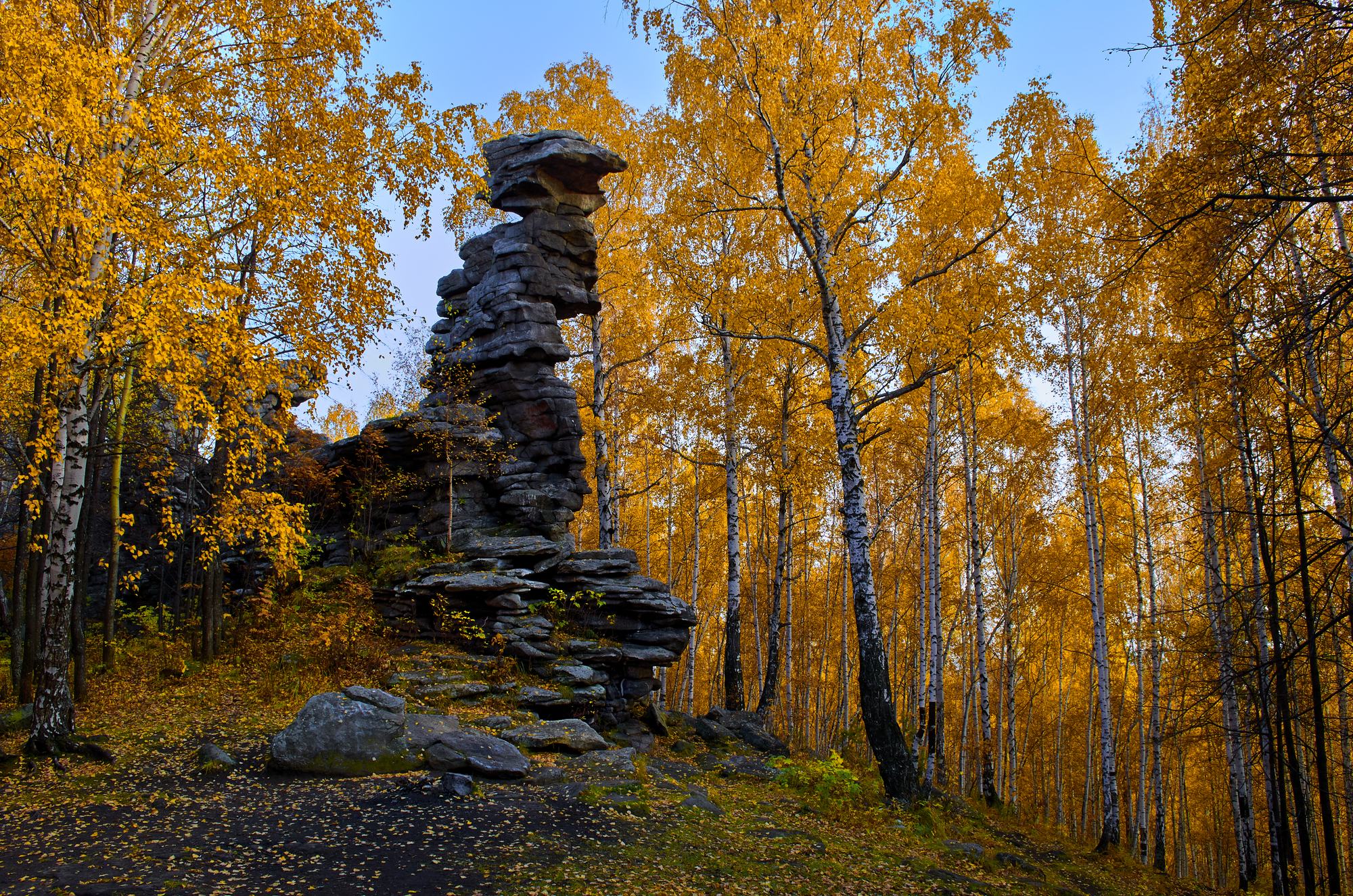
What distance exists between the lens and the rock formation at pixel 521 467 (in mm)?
12734

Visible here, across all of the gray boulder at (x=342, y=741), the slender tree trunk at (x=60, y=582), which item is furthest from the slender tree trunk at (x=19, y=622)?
the gray boulder at (x=342, y=741)

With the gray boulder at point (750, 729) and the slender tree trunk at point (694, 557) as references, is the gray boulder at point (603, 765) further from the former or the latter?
the slender tree trunk at point (694, 557)

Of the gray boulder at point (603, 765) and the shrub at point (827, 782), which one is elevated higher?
the gray boulder at point (603, 765)

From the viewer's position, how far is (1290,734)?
7215mm

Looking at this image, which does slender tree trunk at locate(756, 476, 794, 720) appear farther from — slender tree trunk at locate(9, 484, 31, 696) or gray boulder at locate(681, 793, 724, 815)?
slender tree trunk at locate(9, 484, 31, 696)

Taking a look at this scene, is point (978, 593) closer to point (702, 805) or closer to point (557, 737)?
point (702, 805)

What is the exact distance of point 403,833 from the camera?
5.81m

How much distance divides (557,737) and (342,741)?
2.86 m

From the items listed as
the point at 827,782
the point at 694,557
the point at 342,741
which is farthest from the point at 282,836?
the point at 694,557

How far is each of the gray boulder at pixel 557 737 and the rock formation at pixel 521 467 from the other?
4.33ft

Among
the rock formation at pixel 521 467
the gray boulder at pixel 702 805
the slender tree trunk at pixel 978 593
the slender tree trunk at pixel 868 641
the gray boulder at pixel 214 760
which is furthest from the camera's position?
the slender tree trunk at pixel 978 593

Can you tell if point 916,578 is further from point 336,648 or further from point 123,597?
point 123,597

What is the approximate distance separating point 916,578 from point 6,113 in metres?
22.2

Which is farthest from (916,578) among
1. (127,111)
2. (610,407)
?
(127,111)
